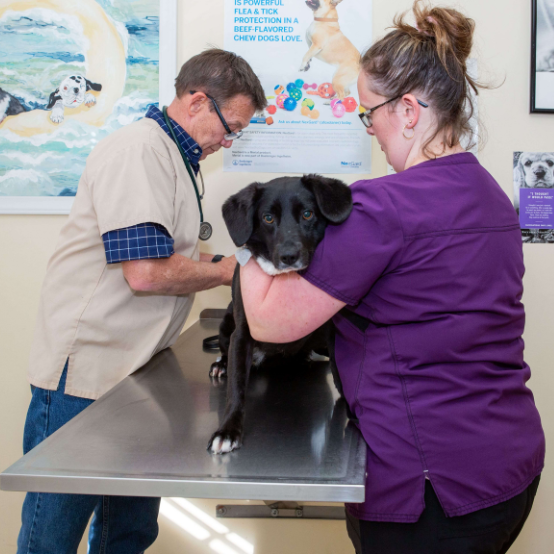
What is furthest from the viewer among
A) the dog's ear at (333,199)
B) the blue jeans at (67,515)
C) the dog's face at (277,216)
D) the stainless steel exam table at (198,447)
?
the blue jeans at (67,515)

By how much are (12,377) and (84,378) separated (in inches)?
39.9

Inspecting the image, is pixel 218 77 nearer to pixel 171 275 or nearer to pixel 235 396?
pixel 171 275

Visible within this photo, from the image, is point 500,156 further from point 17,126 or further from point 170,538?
point 170,538

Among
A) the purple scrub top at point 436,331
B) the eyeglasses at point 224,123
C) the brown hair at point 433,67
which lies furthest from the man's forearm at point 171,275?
the brown hair at point 433,67

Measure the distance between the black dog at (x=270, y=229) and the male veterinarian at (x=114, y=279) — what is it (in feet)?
0.76

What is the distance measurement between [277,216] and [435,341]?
51 centimetres

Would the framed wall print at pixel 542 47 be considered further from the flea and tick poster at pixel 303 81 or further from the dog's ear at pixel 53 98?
A: the dog's ear at pixel 53 98

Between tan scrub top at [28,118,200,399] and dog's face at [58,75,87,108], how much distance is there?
31.1 inches

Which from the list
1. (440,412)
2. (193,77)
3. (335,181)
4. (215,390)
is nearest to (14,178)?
(193,77)

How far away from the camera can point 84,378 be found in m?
1.36

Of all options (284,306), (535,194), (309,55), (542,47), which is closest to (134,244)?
(284,306)

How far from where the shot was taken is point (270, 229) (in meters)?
1.18

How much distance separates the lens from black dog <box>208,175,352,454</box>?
1.00 meters

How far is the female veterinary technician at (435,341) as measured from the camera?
2.68ft
